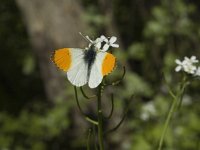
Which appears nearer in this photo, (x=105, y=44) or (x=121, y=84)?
(x=105, y=44)

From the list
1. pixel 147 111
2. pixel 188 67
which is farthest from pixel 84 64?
pixel 147 111

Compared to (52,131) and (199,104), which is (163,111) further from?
(52,131)

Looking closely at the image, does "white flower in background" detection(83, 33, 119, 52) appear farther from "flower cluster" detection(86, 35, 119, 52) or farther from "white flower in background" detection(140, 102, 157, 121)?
"white flower in background" detection(140, 102, 157, 121)

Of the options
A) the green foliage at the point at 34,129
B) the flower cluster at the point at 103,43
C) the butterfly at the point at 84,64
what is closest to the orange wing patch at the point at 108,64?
the butterfly at the point at 84,64

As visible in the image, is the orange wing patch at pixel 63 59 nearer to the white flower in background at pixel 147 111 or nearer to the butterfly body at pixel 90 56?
the butterfly body at pixel 90 56

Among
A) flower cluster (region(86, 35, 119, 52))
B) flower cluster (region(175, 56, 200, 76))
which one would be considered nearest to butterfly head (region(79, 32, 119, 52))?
flower cluster (region(86, 35, 119, 52))

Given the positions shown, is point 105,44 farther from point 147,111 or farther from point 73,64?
point 147,111

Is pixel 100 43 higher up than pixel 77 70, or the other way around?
pixel 100 43

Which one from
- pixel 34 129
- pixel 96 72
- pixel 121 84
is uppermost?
pixel 121 84
